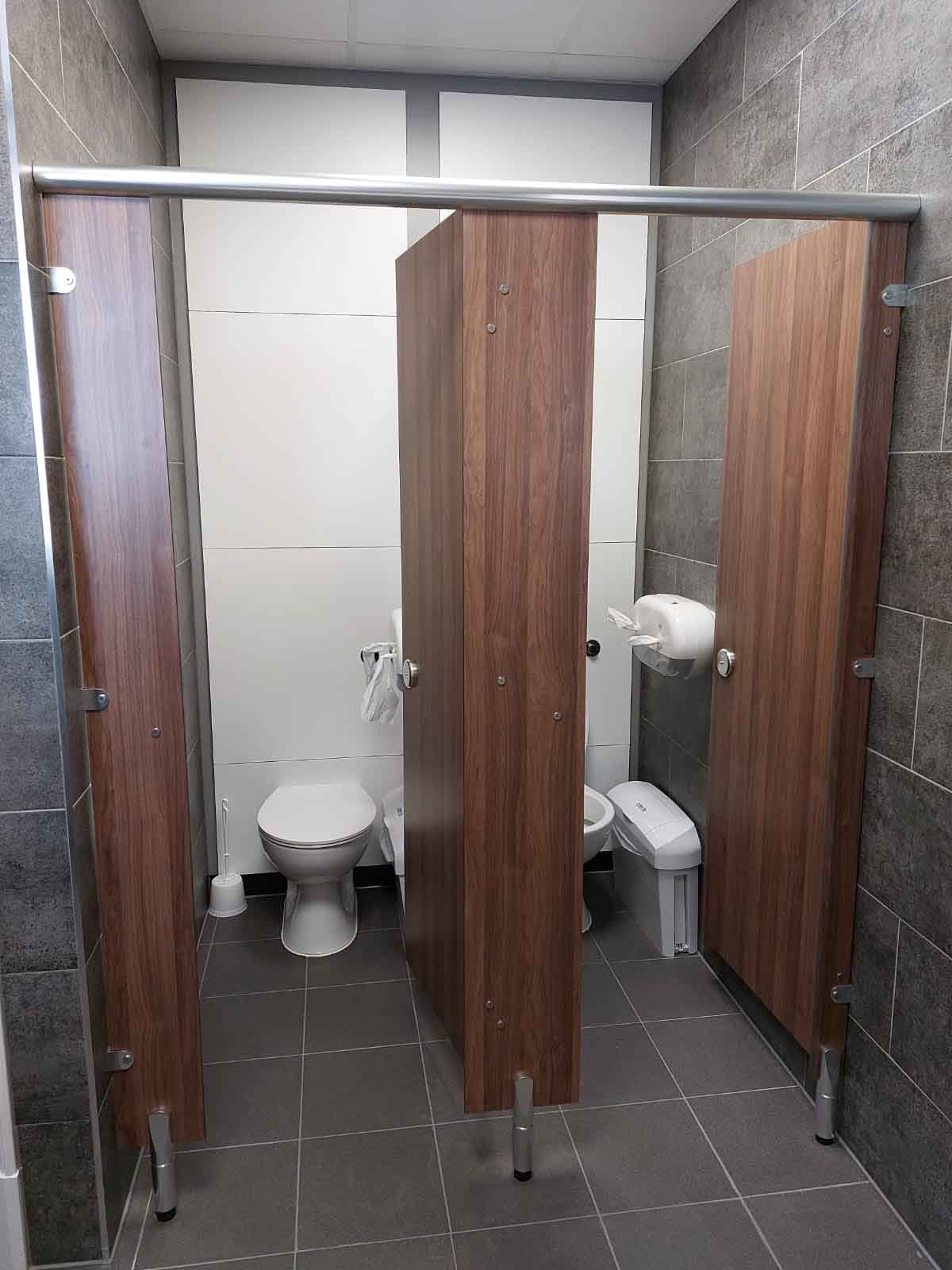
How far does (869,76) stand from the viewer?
181cm

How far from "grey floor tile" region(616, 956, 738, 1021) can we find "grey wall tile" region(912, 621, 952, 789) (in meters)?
1.09

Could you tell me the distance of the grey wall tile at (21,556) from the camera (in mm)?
1453

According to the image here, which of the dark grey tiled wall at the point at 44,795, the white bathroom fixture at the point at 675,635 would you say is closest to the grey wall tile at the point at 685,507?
the white bathroom fixture at the point at 675,635

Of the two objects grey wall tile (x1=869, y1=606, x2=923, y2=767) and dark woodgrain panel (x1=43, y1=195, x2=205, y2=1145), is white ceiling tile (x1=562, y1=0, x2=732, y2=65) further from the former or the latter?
grey wall tile (x1=869, y1=606, x2=923, y2=767)

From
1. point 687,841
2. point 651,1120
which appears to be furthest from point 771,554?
point 651,1120

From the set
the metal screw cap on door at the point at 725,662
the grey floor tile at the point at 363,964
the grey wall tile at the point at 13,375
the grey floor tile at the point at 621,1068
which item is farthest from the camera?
the grey floor tile at the point at 363,964

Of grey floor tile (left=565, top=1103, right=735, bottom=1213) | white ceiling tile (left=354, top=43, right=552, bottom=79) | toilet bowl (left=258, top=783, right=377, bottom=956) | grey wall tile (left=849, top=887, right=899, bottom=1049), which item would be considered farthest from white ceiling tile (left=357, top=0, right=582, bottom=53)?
grey floor tile (left=565, top=1103, right=735, bottom=1213)

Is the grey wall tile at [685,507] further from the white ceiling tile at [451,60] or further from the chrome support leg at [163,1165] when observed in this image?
the chrome support leg at [163,1165]

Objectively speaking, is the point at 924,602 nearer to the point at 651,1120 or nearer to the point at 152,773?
the point at 651,1120

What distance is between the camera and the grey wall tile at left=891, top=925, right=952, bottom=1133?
63.7 inches

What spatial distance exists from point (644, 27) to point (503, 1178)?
286cm

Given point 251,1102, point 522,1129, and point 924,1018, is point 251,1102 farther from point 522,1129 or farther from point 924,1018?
point 924,1018

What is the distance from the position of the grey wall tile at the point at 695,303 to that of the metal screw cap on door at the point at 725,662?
849 mm

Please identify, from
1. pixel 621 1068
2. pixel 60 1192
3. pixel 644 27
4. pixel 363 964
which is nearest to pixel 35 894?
pixel 60 1192
